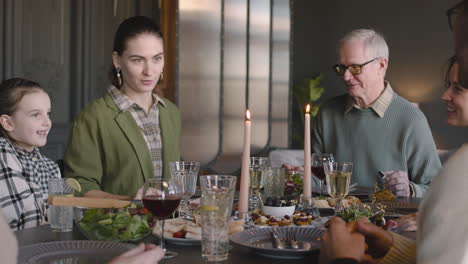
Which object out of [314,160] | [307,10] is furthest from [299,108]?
[314,160]

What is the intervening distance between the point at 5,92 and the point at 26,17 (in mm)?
2968

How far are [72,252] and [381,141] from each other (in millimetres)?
2074

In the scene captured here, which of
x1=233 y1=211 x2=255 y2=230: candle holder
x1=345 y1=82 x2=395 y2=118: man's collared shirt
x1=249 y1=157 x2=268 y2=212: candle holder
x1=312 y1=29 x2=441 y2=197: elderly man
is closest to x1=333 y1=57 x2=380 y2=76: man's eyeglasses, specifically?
x1=312 y1=29 x2=441 y2=197: elderly man

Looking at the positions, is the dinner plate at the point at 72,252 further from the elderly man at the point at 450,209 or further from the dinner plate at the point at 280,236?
the elderly man at the point at 450,209

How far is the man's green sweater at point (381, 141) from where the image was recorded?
3.05m

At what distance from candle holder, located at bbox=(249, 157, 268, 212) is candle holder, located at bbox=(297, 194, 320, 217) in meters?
0.13

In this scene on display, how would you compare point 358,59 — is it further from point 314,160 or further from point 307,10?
point 307,10

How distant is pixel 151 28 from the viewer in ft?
9.25

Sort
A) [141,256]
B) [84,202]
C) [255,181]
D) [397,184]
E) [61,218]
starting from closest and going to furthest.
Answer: [141,256]
[84,202]
[61,218]
[255,181]
[397,184]

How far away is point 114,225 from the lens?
155cm

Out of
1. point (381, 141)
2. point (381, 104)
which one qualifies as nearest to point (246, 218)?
point (381, 141)

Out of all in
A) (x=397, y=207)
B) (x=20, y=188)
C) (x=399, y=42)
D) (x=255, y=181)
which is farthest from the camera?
(x=399, y=42)

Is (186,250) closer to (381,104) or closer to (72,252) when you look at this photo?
(72,252)

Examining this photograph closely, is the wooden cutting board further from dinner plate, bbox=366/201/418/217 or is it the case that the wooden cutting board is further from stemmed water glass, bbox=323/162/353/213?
dinner plate, bbox=366/201/418/217
